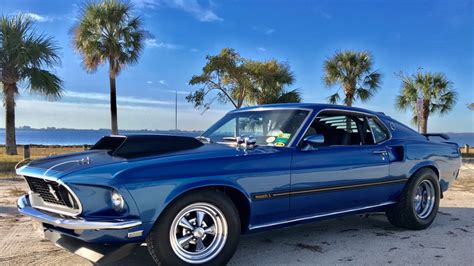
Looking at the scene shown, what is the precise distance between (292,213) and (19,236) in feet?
10.2

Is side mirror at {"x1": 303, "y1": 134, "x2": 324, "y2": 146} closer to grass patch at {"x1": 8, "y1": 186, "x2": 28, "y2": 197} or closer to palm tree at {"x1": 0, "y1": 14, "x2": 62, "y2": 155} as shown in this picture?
grass patch at {"x1": 8, "y1": 186, "x2": 28, "y2": 197}

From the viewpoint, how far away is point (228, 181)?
3.73 metres

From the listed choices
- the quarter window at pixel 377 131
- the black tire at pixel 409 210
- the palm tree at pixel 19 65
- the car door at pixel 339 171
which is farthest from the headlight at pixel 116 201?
the palm tree at pixel 19 65

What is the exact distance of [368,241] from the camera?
4.91m

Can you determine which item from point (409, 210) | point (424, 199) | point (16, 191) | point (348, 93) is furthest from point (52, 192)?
point (348, 93)

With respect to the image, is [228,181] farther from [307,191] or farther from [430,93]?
[430,93]

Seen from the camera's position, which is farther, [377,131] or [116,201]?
[377,131]

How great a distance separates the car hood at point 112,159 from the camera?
3.43 m

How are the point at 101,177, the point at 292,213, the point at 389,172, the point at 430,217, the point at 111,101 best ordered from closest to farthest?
the point at 101,177, the point at 292,213, the point at 389,172, the point at 430,217, the point at 111,101

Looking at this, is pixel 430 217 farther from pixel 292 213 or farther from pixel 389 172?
pixel 292 213

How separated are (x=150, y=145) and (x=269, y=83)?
24507 mm

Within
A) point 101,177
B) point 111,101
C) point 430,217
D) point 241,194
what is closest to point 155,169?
point 101,177

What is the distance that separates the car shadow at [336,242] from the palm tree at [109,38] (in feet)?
52.4

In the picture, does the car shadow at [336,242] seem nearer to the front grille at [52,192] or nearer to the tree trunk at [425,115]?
the front grille at [52,192]
